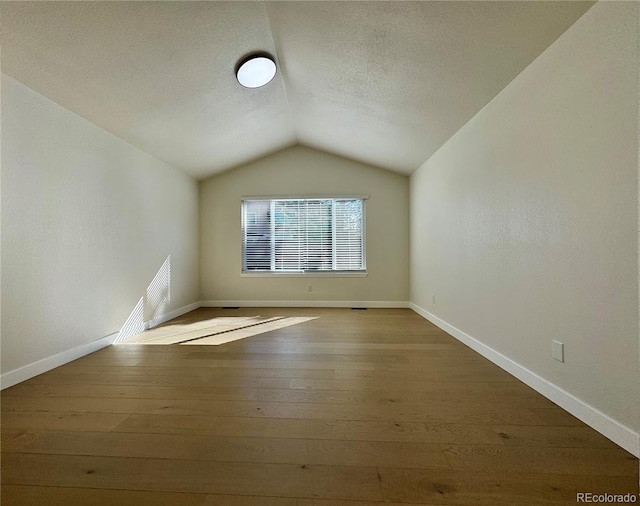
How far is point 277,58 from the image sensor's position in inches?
105

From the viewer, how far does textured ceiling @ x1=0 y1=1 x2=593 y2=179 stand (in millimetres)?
1692

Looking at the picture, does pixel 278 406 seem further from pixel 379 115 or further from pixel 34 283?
pixel 379 115

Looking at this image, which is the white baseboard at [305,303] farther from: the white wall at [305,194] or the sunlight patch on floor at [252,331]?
the sunlight patch on floor at [252,331]

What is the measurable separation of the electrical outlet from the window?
10.7ft

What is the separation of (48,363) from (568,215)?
360 centimetres

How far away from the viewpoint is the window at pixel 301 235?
483cm

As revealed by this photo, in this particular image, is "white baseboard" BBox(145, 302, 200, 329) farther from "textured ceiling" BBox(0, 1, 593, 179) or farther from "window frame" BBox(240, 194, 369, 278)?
"textured ceiling" BBox(0, 1, 593, 179)

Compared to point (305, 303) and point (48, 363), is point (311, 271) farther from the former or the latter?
point (48, 363)

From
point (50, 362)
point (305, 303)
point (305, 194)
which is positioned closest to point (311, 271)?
point (305, 303)

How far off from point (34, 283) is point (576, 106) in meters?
3.58

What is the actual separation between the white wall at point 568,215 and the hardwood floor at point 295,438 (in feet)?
1.05

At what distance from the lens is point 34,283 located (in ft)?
6.68

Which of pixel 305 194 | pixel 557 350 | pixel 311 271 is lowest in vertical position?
pixel 557 350

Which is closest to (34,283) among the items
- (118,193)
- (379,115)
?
(118,193)
